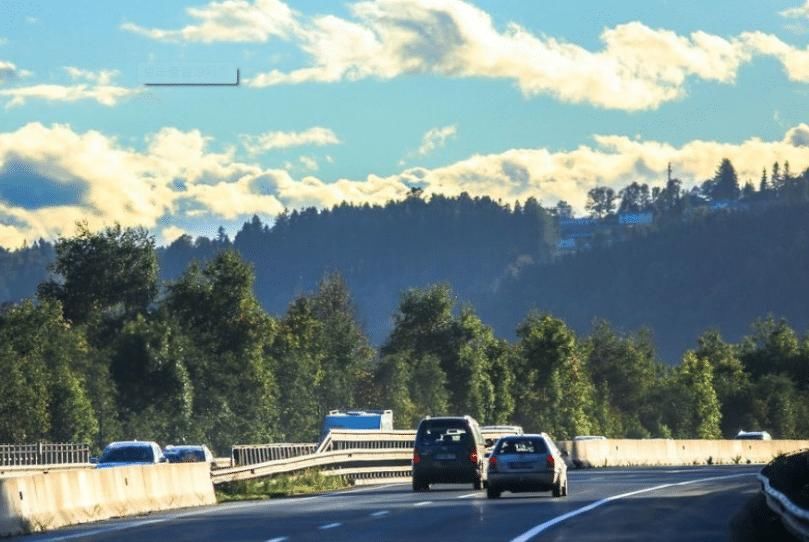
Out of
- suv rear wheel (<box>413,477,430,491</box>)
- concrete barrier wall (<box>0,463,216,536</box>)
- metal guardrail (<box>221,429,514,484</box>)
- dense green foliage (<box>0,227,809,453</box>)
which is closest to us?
concrete barrier wall (<box>0,463,216,536</box>)

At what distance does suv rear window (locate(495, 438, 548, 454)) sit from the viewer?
40906 mm

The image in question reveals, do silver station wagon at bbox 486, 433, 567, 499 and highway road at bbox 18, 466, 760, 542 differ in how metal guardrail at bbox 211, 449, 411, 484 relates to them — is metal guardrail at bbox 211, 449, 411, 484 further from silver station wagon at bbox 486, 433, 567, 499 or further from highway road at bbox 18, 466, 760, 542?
silver station wagon at bbox 486, 433, 567, 499

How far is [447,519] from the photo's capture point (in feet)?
98.3

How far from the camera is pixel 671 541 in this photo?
24.6 meters

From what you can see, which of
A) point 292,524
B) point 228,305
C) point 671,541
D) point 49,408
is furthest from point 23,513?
point 228,305

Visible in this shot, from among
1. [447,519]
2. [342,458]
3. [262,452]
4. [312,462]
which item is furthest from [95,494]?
[342,458]

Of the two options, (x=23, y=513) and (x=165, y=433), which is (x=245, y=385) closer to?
(x=165, y=433)

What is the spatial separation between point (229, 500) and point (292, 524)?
536 inches

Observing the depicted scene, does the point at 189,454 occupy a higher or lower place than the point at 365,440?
lower

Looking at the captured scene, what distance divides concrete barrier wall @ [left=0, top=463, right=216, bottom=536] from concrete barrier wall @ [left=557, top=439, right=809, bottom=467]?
3315cm

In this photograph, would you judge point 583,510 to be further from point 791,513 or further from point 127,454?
point 127,454

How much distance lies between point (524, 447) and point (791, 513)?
62.8 feet

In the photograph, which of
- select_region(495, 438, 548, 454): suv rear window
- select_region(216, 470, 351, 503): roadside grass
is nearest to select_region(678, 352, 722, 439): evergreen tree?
select_region(216, 470, 351, 503): roadside grass

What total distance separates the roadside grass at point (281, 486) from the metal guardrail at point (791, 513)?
1773cm
